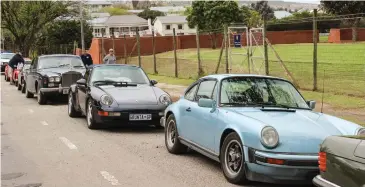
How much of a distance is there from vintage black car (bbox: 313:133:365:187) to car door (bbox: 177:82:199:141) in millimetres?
3377

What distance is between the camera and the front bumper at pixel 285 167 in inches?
229

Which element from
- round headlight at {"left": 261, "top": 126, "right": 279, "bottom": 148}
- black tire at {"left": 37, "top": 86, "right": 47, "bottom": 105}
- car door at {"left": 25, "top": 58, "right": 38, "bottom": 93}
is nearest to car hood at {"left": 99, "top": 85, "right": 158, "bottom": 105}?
round headlight at {"left": 261, "top": 126, "right": 279, "bottom": 148}

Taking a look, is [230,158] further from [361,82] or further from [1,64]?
[1,64]

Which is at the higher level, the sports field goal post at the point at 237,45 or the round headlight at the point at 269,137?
the sports field goal post at the point at 237,45

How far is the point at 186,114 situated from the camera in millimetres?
7961

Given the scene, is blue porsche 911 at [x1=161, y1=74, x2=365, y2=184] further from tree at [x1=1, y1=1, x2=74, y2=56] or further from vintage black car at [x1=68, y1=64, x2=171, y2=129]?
tree at [x1=1, y1=1, x2=74, y2=56]

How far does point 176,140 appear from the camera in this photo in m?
8.36

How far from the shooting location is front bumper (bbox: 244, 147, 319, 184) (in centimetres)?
583

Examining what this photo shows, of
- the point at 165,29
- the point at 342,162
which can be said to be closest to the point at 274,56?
the point at 342,162

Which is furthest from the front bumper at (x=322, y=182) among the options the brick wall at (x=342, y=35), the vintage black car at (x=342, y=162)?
the brick wall at (x=342, y=35)

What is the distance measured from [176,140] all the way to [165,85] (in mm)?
12886

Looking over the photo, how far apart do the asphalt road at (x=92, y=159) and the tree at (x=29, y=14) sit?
4382 cm

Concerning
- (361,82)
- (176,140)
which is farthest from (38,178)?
(361,82)

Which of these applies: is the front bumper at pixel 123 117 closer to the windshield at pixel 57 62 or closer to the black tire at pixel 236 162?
the black tire at pixel 236 162
